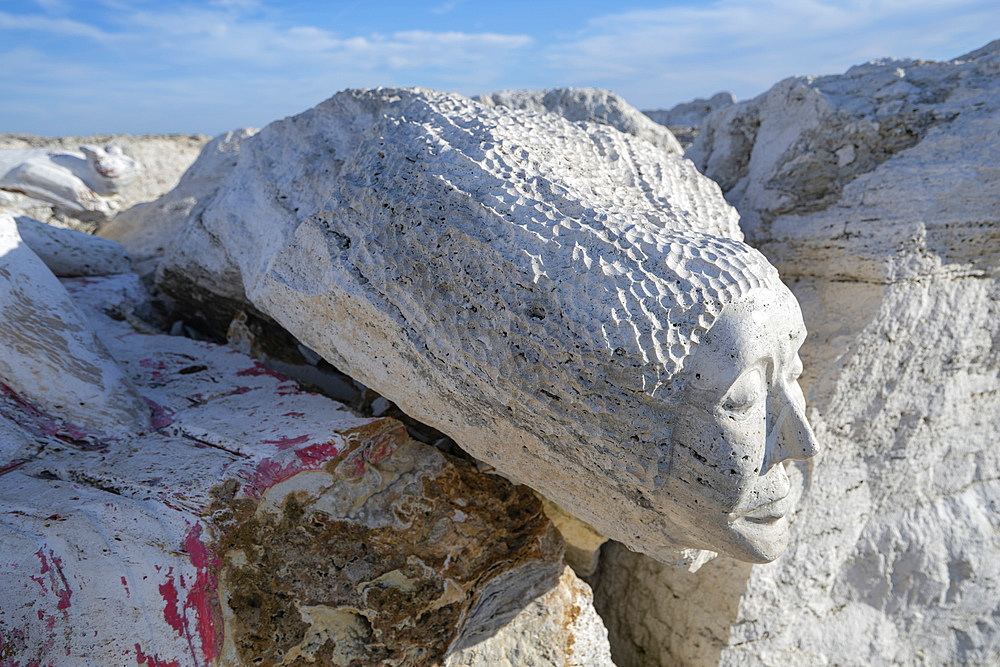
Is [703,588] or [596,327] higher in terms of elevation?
[596,327]

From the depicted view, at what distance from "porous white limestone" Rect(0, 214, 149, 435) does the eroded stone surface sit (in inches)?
1.7

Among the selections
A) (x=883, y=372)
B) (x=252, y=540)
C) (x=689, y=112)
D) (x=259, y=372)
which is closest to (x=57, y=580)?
(x=252, y=540)

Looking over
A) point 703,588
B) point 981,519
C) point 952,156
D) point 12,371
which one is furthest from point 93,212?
point 981,519

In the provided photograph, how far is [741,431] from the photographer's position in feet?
3.85

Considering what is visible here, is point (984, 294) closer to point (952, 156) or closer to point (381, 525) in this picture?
point (952, 156)

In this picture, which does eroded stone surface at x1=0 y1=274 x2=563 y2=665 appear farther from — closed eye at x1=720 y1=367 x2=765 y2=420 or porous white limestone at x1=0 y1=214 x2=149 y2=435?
closed eye at x1=720 y1=367 x2=765 y2=420

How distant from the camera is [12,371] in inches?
60.6

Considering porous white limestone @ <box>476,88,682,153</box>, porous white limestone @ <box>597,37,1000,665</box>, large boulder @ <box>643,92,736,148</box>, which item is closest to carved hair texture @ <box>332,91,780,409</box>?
porous white limestone @ <box>597,37,1000,665</box>

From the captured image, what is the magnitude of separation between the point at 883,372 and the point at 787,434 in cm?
97

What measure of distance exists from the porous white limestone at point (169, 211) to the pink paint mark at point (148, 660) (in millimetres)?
1987

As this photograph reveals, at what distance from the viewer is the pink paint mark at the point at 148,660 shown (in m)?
1.23

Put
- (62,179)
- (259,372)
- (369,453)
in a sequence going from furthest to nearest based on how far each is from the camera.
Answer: (62,179) < (259,372) < (369,453)

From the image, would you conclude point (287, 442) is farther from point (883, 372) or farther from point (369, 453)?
point (883, 372)

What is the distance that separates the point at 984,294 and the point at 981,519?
77 centimetres
